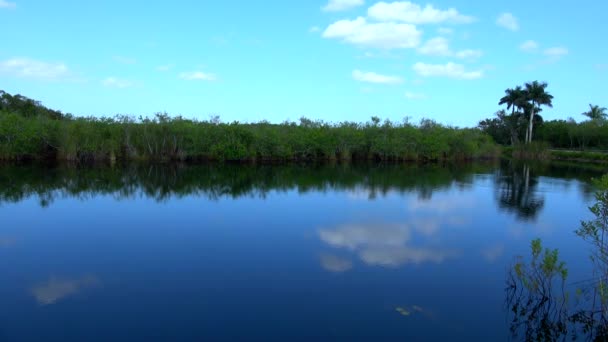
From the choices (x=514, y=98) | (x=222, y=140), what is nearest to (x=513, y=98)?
(x=514, y=98)

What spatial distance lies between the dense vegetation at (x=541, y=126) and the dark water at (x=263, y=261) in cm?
4754

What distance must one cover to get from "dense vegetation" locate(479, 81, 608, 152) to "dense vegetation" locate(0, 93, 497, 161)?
1428cm

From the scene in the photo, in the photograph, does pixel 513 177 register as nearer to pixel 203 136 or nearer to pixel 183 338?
pixel 203 136

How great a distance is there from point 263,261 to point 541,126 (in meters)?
75.5

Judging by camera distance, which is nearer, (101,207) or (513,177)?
(101,207)

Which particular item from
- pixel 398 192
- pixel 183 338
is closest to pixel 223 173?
pixel 398 192

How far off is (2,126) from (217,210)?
2834cm

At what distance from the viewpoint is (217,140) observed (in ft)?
142

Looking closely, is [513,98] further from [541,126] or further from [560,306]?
[560,306]

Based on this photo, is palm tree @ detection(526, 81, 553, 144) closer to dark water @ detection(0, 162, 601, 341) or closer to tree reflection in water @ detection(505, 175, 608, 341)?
dark water @ detection(0, 162, 601, 341)

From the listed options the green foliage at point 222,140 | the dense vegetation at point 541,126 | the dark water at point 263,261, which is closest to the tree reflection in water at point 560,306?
the dark water at point 263,261

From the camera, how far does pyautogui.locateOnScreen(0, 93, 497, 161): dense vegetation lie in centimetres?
3834

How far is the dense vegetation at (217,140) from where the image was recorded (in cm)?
3834

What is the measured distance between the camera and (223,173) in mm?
33469
